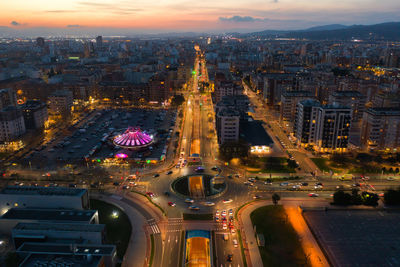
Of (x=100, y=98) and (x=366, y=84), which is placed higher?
(x=366, y=84)

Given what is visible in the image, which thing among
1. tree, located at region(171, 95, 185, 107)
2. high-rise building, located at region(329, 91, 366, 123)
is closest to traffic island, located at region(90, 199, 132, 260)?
high-rise building, located at region(329, 91, 366, 123)

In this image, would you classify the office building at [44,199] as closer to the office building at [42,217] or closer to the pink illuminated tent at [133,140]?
the office building at [42,217]

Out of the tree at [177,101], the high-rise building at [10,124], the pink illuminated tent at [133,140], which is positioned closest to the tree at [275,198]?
the pink illuminated tent at [133,140]

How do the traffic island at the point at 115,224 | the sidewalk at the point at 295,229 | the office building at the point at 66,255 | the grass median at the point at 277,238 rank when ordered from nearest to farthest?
1. the office building at the point at 66,255
2. the grass median at the point at 277,238
3. the sidewalk at the point at 295,229
4. the traffic island at the point at 115,224

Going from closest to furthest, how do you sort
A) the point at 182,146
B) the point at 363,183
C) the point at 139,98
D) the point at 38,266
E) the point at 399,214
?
the point at 38,266 → the point at 399,214 → the point at 363,183 → the point at 182,146 → the point at 139,98

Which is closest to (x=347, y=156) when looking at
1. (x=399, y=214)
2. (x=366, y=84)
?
(x=399, y=214)

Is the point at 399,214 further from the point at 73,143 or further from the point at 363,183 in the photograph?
the point at 73,143
